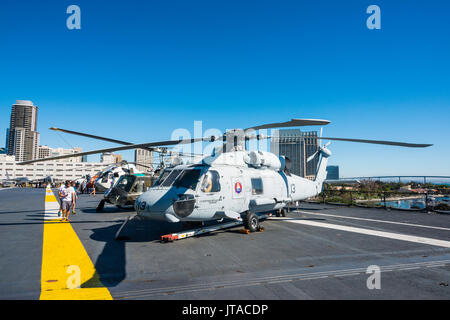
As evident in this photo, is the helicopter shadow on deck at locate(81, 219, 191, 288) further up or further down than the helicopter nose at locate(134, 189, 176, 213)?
further down

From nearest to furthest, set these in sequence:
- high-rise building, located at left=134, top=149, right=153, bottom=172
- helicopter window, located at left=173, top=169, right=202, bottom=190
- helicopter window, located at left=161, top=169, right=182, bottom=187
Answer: helicopter window, located at left=173, top=169, right=202, bottom=190, helicopter window, located at left=161, top=169, right=182, bottom=187, high-rise building, located at left=134, top=149, right=153, bottom=172

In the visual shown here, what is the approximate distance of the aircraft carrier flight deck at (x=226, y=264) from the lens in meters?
4.47

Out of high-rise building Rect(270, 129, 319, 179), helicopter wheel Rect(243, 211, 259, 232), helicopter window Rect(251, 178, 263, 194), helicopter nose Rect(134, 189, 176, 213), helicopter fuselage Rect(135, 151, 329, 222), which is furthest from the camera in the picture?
helicopter window Rect(251, 178, 263, 194)

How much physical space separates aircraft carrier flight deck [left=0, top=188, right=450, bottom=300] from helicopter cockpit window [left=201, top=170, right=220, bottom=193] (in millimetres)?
1682

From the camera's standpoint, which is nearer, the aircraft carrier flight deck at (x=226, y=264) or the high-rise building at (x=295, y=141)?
the aircraft carrier flight deck at (x=226, y=264)

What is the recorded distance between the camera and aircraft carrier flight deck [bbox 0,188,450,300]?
176 inches

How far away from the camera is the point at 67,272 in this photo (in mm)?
5391

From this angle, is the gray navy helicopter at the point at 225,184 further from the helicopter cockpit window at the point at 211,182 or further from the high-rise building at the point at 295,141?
the high-rise building at the point at 295,141

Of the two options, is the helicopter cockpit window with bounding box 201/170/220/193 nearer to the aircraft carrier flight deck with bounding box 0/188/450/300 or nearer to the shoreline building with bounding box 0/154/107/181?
the aircraft carrier flight deck with bounding box 0/188/450/300

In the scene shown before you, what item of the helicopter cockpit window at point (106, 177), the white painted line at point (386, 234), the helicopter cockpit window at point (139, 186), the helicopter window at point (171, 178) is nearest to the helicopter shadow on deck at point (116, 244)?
the helicopter window at point (171, 178)

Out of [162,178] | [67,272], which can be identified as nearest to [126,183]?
[162,178]

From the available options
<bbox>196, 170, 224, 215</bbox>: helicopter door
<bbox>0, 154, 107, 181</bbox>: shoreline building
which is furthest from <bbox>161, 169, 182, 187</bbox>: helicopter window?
<bbox>0, 154, 107, 181</bbox>: shoreline building

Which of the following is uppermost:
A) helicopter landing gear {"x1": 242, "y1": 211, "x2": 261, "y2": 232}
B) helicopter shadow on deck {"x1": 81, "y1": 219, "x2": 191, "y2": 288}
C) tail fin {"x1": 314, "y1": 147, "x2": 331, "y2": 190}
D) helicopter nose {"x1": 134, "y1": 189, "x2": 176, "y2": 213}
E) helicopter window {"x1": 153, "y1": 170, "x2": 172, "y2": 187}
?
tail fin {"x1": 314, "y1": 147, "x2": 331, "y2": 190}
